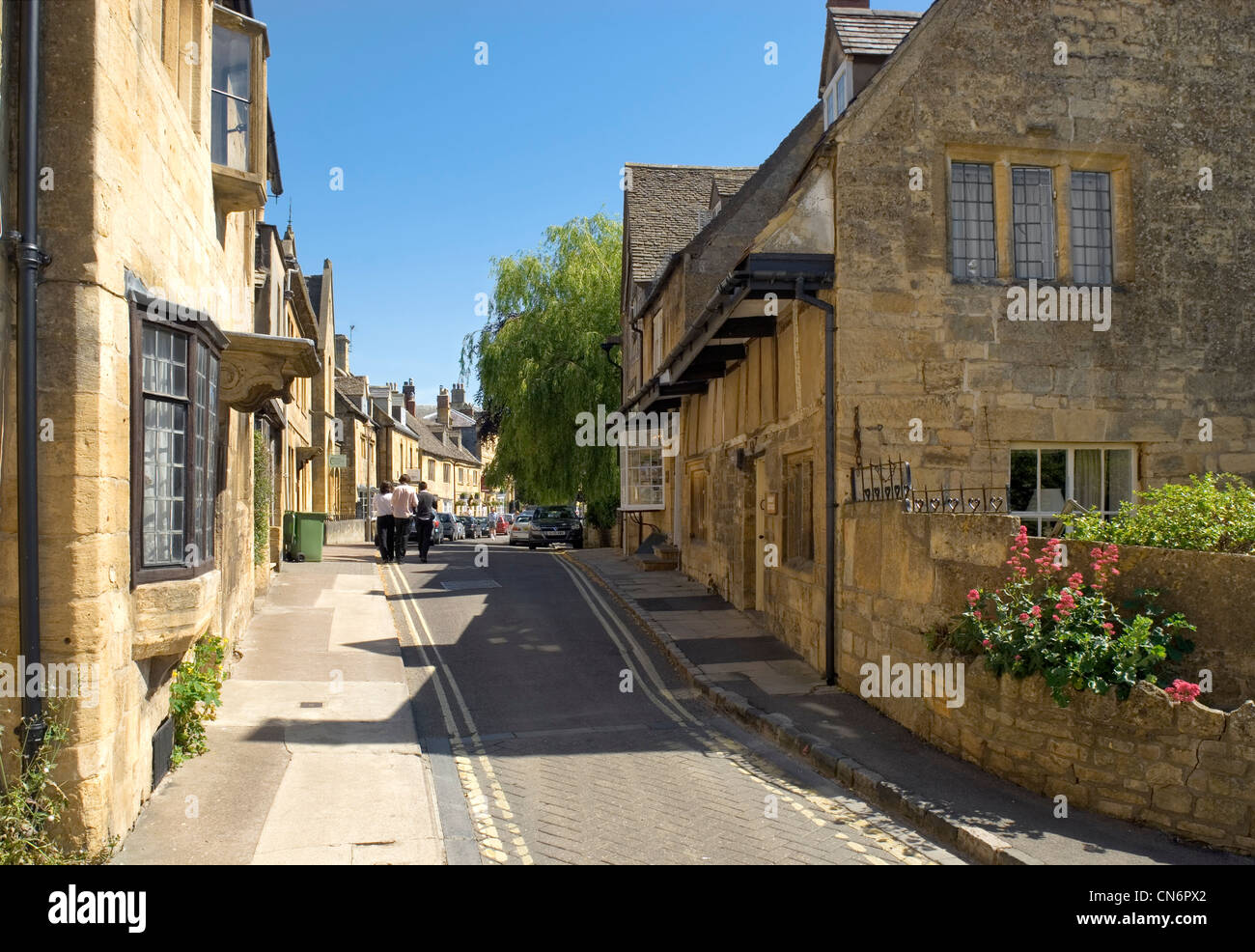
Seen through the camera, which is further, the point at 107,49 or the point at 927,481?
the point at 927,481

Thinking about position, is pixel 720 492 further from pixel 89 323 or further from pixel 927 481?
pixel 89 323

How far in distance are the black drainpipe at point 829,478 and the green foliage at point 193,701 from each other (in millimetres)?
5908

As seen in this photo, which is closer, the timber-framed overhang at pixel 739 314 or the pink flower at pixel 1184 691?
the pink flower at pixel 1184 691

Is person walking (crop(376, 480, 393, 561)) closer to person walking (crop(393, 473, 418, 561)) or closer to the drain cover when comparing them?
person walking (crop(393, 473, 418, 561))

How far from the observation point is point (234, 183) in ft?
30.7

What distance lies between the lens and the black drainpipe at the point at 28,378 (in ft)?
16.5

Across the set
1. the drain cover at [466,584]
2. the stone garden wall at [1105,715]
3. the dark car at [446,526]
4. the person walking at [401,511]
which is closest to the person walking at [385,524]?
the person walking at [401,511]

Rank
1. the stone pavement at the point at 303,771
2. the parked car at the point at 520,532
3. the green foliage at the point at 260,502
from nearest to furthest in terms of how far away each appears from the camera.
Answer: the stone pavement at the point at 303,771 < the green foliage at the point at 260,502 < the parked car at the point at 520,532

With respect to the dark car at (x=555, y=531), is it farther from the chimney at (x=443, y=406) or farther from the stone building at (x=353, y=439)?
the chimney at (x=443, y=406)

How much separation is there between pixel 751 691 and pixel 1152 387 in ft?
17.9

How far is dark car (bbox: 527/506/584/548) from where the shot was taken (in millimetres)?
33969

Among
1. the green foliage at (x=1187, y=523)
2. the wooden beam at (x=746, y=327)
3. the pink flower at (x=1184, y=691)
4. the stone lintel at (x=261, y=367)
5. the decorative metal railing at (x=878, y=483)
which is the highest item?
the wooden beam at (x=746, y=327)

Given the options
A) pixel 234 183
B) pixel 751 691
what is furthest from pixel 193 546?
pixel 751 691

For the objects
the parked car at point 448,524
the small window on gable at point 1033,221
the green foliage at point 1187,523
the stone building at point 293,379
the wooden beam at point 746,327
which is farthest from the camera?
the parked car at point 448,524
